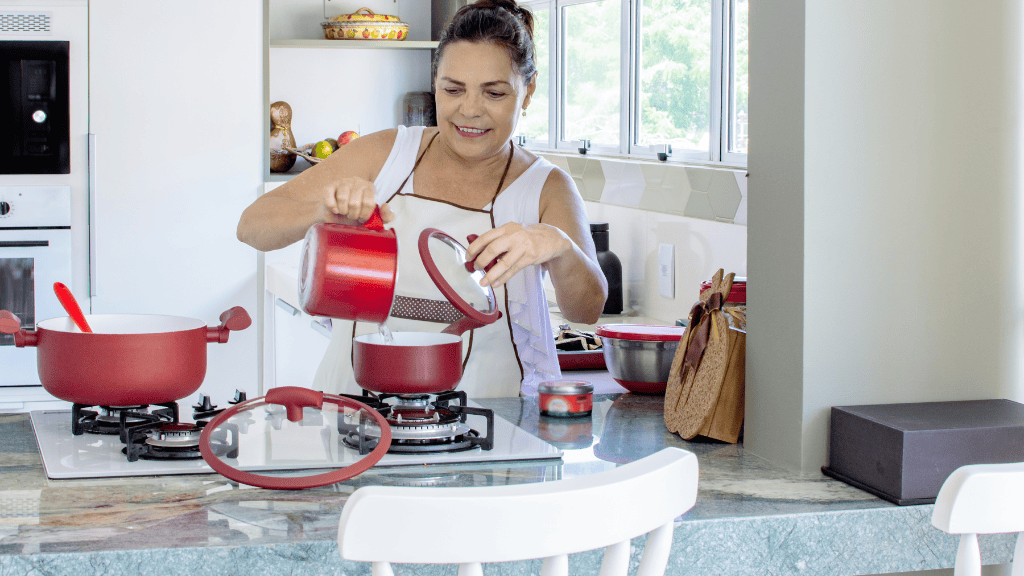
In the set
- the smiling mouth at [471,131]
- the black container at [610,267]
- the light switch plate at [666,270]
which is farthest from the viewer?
the black container at [610,267]

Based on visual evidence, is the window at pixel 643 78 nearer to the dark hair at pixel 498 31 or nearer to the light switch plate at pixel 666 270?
the light switch plate at pixel 666 270

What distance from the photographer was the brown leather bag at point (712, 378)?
1.35 meters

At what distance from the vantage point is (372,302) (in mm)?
1186

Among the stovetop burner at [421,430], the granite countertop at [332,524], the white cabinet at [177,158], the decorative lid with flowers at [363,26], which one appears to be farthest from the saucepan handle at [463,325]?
the decorative lid with flowers at [363,26]

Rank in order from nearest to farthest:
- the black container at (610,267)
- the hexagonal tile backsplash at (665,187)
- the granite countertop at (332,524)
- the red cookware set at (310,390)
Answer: the granite countertop at (332,524)
the red cookware set at (310,390)
the hexagonal tile backsplash at (665,187)
the black container at (610,267)

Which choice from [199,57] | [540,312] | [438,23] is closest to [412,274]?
[540,312]

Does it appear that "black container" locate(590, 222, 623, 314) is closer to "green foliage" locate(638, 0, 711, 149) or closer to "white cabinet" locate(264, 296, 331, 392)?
"green foliage" locate(638, 0, 711, 149)

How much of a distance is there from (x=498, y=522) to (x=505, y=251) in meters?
0.64

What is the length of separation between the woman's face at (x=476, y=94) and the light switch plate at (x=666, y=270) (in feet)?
3.27

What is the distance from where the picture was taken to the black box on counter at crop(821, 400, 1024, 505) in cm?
108

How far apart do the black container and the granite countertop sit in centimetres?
160

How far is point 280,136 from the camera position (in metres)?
3.57

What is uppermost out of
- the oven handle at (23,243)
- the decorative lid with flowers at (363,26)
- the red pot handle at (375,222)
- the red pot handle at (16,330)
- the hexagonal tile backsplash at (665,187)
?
the decorative lid with flowers at (363,26)

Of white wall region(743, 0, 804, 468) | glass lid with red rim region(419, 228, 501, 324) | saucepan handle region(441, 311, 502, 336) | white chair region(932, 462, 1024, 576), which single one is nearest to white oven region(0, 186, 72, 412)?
saucepan handle region(441, 311, 502, 336)
